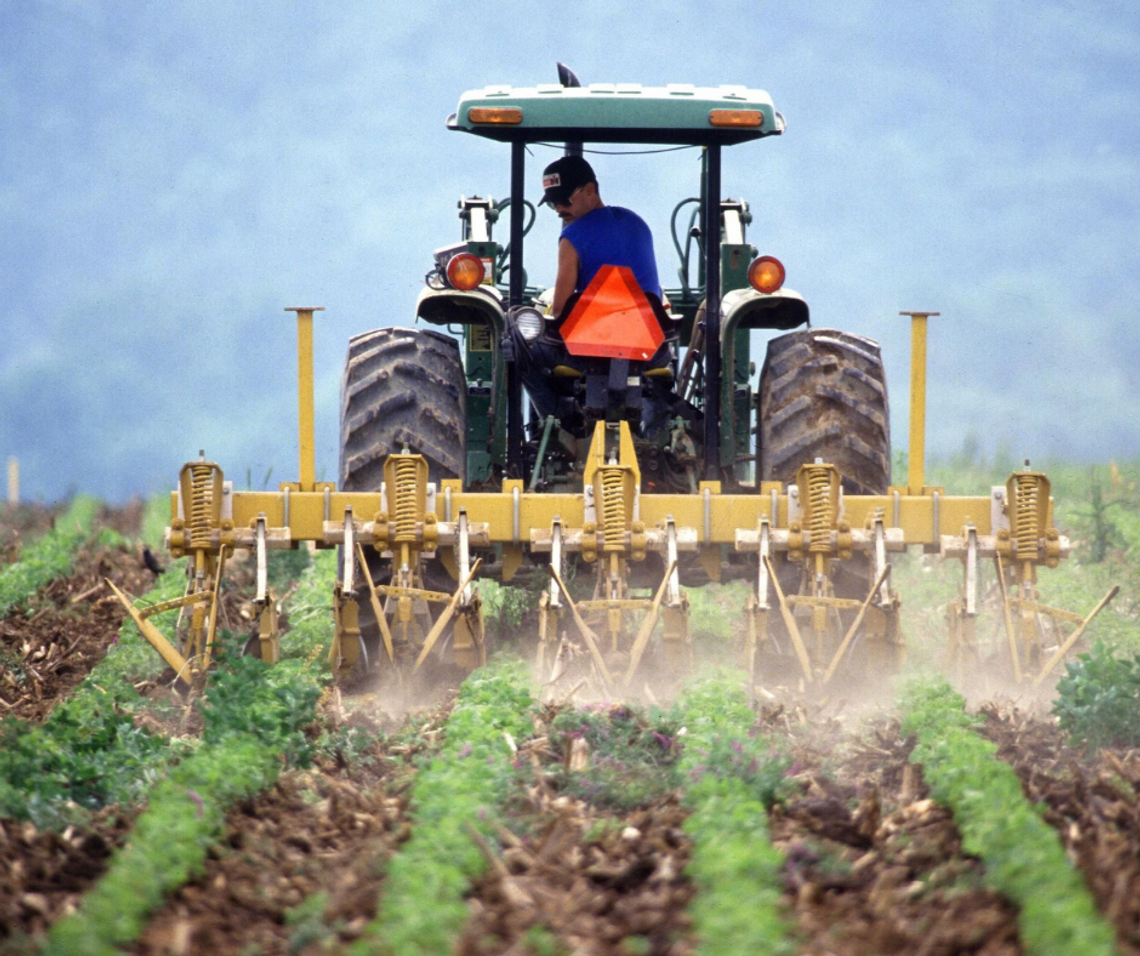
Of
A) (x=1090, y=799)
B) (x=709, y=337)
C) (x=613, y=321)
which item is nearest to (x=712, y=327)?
(x=709, y=337)

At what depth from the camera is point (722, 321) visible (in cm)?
795

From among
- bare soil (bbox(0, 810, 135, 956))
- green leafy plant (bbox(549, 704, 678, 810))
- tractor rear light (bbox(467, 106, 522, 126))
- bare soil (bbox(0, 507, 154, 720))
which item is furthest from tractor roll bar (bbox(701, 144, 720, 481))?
bare soil (bbox(0, 810, 135, 956))

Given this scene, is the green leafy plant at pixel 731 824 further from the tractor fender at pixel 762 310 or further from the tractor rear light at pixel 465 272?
the tractor rear light at pixel 465 272

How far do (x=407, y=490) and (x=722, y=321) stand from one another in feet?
6.07

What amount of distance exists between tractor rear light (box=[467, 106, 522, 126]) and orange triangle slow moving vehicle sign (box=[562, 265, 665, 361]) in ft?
2.79

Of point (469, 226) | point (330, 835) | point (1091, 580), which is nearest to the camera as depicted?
Answer: point (330, 835)

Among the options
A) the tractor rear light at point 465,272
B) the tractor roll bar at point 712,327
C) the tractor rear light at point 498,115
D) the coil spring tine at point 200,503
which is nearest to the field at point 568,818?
the coil spring tine at point 200,503

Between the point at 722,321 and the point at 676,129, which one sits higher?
the point at 676,129

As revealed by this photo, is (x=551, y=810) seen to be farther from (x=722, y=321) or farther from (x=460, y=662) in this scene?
(x=722, y=321)

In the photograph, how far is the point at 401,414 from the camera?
790 cm

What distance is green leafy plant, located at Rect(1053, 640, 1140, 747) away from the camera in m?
5.78

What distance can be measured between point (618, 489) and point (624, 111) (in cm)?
181

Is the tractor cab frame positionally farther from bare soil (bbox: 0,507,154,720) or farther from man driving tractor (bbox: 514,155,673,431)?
bare soil (bbox: 0,507,154,720)

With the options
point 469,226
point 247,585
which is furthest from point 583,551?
point 247,585
